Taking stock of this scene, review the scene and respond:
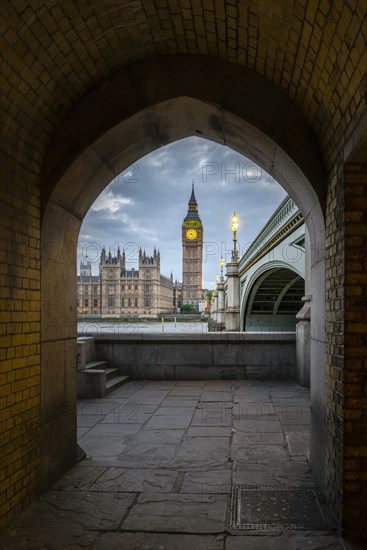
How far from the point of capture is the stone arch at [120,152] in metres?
4.59

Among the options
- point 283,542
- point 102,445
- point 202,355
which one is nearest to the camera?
point 283,542

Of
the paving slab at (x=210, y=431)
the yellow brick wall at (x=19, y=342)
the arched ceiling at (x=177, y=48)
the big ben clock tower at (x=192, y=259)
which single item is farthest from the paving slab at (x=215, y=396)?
the big ben clock tower at (x=192, y=259)

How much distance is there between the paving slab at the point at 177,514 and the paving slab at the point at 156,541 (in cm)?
9

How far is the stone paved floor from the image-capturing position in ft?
12.2

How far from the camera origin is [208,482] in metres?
4.83

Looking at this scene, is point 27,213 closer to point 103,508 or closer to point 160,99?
point 160,99

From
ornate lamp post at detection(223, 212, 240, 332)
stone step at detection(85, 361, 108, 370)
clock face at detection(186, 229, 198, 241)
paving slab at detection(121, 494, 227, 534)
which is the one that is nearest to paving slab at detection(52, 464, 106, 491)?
paving slab at detection(121, 494, 227, 534)

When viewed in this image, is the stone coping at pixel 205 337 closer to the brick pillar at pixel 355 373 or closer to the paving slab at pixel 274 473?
the paving slab at pixel 274 473

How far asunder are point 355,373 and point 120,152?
355 cm

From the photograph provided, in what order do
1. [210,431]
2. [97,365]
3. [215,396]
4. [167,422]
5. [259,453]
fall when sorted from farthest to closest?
[97,365] → [215,396] → [167,422] → [210,431] → [259,453]

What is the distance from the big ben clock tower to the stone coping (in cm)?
13484

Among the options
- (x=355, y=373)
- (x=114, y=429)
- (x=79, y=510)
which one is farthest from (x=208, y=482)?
(x=114, y=429)

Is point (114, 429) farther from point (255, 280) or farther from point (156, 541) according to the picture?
point (255, 280)

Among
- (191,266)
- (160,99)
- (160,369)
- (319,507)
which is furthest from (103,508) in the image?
(191,266)
